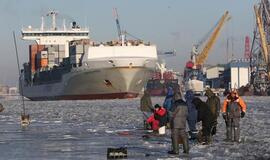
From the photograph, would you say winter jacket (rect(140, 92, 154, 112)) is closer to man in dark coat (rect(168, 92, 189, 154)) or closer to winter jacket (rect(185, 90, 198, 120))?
winter jacket (rect(185, 90, 198, 120))

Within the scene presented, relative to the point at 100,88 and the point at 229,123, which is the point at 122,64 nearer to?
the point at 100,88

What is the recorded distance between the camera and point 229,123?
1614cm

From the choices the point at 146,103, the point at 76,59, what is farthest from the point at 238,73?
the point at 146,103

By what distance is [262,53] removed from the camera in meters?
132

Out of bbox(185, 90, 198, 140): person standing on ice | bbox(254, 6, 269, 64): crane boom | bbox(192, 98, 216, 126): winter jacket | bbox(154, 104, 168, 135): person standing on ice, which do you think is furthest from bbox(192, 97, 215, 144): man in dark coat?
bbox(254, 6, 269, 64): crane boom

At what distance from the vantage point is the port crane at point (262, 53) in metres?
126

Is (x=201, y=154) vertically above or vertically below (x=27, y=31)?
below

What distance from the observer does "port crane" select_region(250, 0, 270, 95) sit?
12621cm

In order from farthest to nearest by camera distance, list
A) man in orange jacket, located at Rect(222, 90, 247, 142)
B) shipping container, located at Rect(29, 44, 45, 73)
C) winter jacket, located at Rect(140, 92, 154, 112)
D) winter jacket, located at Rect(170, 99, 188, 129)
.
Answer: shipping container, located at Rect(29, 44, 45, 73) < winter jacket, located at Rect(140, 92, 154, 112) < man in orange jacket, located at Rect(222, 90, 247, 142) < winter jacket, located at Rect(170, 99, 188, 129)

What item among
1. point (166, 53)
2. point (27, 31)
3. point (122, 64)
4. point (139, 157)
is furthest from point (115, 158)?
point (166, 53)

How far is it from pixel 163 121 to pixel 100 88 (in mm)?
59655

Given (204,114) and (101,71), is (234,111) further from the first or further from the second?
(101,71)

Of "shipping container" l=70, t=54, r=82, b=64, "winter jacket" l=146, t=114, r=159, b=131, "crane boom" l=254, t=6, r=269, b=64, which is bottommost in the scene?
"winter jacket" l=146, t=114, r=159, b=131

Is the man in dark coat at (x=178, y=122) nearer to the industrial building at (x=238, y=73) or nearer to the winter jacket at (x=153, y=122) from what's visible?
the winter jacket at (x=153, y=122)
